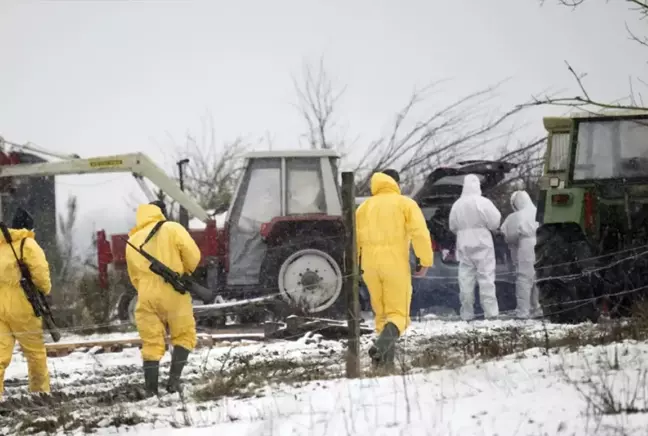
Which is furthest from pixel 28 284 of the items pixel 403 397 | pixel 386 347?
pixel 403 397

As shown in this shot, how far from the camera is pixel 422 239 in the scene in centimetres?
834

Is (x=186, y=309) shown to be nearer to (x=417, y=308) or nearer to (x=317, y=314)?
(x=317, y=314)

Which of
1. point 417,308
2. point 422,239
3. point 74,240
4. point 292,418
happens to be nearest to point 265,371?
point 422,239

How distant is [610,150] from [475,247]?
7.28 ft

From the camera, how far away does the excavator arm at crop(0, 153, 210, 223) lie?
13672mm

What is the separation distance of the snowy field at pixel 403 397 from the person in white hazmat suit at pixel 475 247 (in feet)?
8.46

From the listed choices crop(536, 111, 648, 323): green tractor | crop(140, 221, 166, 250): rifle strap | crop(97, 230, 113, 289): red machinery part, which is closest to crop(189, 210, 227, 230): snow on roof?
crop(97, 230, 113, 289): red machinery part

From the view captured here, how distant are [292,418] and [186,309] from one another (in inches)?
89.9

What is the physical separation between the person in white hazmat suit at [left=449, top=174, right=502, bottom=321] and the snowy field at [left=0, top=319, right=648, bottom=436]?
2.58 metres

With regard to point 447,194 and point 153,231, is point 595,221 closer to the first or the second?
point 447,194

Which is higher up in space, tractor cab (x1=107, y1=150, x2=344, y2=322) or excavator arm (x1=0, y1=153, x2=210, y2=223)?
excavator arm (x1=0, y1=153, x2=210, y2=223)

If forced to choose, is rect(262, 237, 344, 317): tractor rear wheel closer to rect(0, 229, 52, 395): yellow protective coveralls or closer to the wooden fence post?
rect(0, 229, 52, 395): yellow protective coveralls

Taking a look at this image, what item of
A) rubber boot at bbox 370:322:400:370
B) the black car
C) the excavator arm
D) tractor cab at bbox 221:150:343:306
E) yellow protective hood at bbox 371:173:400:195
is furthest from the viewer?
the excavator arm

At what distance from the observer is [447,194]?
13.8 meters
